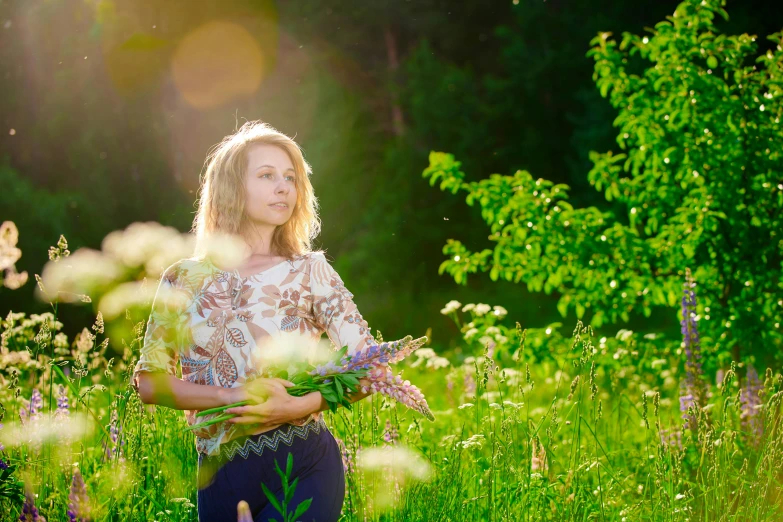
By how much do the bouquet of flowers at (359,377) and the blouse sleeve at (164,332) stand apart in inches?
9.4

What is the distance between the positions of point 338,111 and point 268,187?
395 inches

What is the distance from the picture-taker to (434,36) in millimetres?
14547

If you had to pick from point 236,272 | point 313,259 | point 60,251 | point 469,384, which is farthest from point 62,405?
point 469,384

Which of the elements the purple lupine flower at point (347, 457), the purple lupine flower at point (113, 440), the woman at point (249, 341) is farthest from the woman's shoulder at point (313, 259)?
the purple lupine flower at point (113, 440)

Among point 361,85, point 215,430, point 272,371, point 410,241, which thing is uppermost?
point 361,85

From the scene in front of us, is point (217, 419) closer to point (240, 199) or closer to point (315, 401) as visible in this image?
point (315, 401)

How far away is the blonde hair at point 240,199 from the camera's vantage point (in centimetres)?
247

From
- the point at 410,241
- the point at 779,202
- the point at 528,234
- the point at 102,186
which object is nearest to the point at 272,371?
the point at 528,234

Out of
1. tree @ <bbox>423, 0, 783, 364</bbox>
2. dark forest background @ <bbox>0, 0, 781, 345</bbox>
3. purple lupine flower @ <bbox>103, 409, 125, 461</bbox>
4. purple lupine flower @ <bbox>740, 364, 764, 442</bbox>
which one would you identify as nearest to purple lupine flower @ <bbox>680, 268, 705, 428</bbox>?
purple lupine flower @ <bbox>740, 364, 764, 442</bbox>

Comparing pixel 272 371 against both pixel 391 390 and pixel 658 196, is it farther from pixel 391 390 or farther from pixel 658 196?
pixel 658 196

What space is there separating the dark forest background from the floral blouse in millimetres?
8226

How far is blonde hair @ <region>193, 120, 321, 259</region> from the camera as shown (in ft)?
8.10

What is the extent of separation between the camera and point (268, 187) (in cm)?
245

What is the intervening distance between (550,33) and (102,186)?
8446 millimetres
